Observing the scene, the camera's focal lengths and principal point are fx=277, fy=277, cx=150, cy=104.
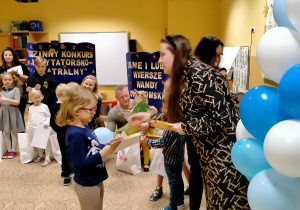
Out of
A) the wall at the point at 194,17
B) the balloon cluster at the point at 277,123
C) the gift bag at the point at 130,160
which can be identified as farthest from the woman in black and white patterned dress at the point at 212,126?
the wall at the point at 194,17

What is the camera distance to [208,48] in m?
2.34

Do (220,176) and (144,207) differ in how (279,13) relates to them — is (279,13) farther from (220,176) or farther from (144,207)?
(144,207)

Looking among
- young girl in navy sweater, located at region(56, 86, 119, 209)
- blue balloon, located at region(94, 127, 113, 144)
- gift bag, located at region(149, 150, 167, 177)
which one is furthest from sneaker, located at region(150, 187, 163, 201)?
young girl in navy sweater, located at region(56, 86, 119, 209)

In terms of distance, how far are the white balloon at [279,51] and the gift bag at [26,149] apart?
135 inches

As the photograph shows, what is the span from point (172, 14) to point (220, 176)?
589cm

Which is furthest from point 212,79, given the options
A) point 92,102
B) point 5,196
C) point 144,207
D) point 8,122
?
point 8,122

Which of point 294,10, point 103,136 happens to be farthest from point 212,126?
point 103,136

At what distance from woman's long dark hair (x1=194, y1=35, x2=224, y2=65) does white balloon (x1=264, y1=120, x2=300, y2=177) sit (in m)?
1.41

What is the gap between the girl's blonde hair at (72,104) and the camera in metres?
1.69

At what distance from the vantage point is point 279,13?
1206mm

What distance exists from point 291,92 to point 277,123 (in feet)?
0.54

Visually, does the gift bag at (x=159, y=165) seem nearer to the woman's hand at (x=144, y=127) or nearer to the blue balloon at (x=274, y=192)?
the woman's hand at (x=144, y=127)

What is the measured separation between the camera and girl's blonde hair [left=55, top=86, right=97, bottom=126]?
66.7 inches

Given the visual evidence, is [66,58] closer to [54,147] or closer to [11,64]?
[11,64]
